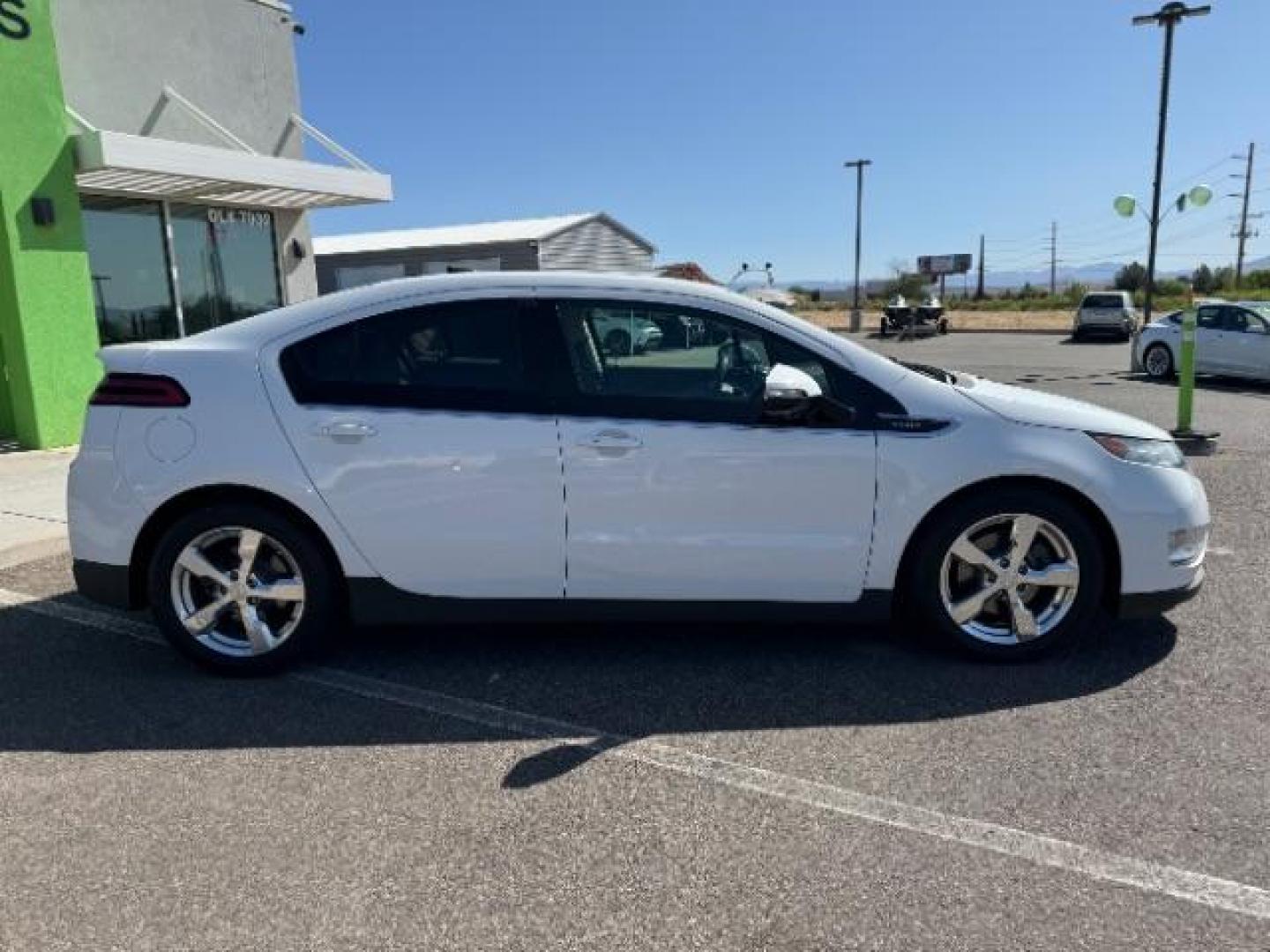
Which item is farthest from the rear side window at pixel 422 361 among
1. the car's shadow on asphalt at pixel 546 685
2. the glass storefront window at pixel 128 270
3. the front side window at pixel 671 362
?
the glass storefront window at pixel 128 270

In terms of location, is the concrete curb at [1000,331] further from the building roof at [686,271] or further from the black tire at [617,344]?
the black tire at [617,344]

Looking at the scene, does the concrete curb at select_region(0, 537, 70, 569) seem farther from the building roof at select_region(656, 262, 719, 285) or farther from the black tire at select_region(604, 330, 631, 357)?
the building roof at select_region(656, 262, 719, 285)

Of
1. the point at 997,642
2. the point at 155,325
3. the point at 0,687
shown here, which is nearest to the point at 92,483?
the point at 0,687

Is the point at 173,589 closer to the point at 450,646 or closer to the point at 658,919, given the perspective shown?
the point at 450,646

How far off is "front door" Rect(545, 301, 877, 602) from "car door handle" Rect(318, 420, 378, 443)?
77cm

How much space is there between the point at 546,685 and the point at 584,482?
0.82 meters

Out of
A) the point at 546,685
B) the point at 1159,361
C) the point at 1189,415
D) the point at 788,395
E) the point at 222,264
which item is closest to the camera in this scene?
the point at 788,395

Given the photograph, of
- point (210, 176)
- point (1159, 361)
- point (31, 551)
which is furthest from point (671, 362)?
point (1159, 361)

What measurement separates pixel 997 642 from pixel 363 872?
2.57 m

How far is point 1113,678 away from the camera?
373 cm

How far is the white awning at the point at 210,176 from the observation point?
29.2 feet

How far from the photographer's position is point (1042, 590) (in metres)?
3.89

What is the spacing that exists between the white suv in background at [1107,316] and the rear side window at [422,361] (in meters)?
31.6

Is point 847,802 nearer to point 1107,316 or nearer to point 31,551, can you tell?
point 31,551
